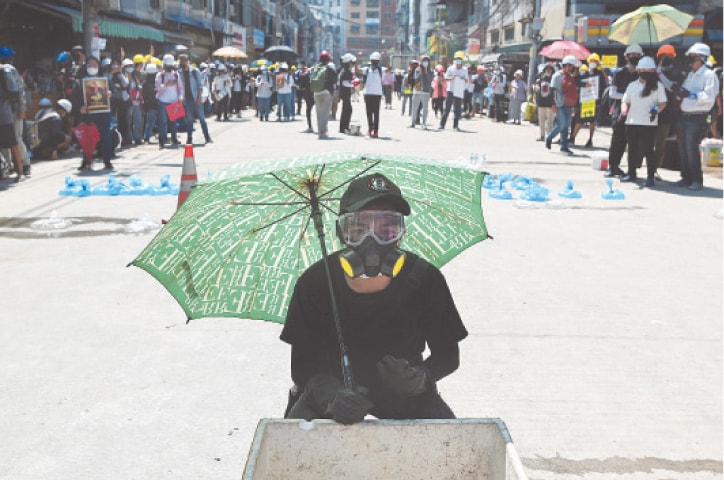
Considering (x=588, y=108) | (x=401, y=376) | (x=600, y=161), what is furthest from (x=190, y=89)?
(x=401, y=376)

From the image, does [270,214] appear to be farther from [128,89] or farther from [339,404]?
[128,89]

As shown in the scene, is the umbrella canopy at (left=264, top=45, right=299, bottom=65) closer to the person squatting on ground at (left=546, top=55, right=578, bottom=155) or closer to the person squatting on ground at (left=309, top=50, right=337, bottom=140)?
the person squatting on ground at (left=309, top=50, right=337, bottom=140)

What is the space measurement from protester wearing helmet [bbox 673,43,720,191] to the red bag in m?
9.09

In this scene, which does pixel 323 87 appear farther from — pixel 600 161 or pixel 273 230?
pixel 273 230

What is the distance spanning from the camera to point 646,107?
10672 mm

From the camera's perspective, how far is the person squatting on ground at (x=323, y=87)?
17.2m

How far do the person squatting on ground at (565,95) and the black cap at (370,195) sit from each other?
43.0 ft

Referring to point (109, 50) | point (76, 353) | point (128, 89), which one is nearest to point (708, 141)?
point (128, 89)

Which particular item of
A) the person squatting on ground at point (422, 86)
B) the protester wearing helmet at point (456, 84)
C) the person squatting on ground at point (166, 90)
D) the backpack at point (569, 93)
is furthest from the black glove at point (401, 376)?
the protester wearing helmet at point (456, 84)

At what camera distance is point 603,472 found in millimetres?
3295

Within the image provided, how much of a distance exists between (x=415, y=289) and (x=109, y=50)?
1206 inches

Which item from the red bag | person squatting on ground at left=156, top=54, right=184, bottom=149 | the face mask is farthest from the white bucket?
the face mask

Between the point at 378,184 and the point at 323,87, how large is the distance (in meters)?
15.3

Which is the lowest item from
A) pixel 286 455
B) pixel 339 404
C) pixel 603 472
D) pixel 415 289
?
pixel 603 472
